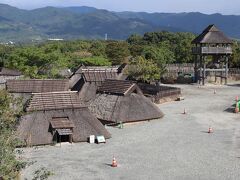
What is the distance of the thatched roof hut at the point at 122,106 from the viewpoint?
38.2m

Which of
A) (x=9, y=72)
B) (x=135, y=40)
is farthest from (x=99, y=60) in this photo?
(x=135, y=40)

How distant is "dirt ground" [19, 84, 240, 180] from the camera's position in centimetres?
2538

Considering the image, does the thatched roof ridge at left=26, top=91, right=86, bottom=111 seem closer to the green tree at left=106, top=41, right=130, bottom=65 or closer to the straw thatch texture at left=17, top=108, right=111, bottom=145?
the straw thatch texture at left=17, top=108, right=111, bottom=145

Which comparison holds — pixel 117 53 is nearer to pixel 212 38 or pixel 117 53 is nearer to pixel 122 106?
pixel 212 38

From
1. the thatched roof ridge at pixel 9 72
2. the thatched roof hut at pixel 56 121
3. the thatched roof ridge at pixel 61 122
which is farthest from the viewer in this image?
the thatched roof ridge at pixel 9 72

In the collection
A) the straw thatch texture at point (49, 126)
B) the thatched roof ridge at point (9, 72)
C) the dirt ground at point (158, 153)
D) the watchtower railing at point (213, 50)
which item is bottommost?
the dirt ground at point (158, 153)

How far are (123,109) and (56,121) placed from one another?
25.9 feet

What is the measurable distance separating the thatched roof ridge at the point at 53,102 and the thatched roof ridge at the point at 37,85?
9.94 meters

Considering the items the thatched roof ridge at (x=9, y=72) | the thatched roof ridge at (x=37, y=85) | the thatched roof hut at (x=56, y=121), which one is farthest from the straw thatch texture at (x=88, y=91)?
the thatched roof ridge at (x=9, y=72)

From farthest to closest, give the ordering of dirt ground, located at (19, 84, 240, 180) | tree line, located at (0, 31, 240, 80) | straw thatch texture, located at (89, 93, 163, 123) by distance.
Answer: tree line, located at (0, 31, 240, 80) < straw thatch texture, located at (89, 93, 163, 123) < dirt ground, located at (19, 84, 240, 180)

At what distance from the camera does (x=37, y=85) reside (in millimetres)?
46062

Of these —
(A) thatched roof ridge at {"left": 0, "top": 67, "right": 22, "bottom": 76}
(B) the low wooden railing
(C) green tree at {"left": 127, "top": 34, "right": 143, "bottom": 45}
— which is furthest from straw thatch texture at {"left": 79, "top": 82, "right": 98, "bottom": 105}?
(C) green tree at {"left": 127, "top": 34, "right": 143, "bottom": 45}

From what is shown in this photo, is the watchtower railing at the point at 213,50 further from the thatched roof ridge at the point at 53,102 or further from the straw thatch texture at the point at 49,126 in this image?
the straw thatch texture at the point at 49,126

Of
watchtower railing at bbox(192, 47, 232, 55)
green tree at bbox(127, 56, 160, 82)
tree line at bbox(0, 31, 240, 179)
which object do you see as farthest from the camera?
watchtower railing at bbox(192, 47, 232, 55)
